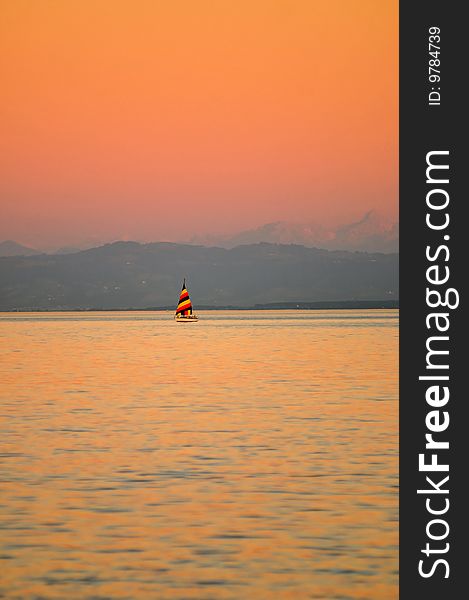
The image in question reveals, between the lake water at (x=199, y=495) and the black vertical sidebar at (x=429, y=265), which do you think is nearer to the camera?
the black vertical sidebar at (x=429, y=265)

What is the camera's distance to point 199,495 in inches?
987

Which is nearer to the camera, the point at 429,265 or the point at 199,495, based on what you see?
the point at 429,265

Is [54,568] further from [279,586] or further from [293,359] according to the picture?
[293,359]

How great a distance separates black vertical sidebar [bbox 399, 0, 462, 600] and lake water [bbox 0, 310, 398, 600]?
1.27m

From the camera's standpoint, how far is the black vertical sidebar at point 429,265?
17531 mm

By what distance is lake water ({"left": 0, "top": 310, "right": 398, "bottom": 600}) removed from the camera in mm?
18547

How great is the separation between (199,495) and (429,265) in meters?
8.92

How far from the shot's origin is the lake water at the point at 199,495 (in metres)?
18.5

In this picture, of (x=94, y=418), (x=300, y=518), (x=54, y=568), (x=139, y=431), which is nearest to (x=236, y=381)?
(x=94, y=418)

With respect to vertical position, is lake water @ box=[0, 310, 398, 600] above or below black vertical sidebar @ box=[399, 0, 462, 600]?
below

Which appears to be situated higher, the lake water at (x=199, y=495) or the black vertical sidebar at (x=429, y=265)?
the black vertical sidebar at (x=429, y=265)

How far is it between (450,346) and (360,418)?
22.8 m

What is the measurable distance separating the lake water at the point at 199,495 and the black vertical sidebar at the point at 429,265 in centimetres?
127

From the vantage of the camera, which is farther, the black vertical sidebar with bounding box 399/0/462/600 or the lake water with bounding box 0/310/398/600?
the lake water with bounding box 0/310/398/600
